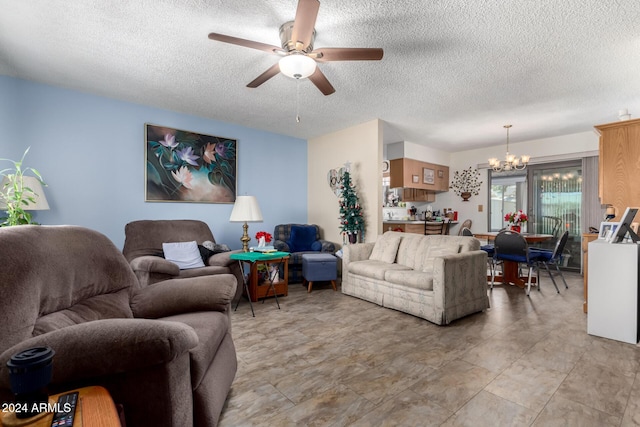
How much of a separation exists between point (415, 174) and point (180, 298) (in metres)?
5.52

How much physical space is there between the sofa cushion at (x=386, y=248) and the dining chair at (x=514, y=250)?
1.53 m

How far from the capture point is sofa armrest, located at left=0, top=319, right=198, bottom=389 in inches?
38.5

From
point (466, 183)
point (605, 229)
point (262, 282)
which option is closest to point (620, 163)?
point (605, 229)

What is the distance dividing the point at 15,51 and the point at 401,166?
561 cm

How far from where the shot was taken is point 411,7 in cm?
213

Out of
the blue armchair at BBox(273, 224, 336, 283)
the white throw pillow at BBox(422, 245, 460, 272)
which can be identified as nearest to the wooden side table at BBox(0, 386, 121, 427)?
the white throw pillow at BBox(422, 245, 460, 272)

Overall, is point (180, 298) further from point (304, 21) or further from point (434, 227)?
point (434, 227)

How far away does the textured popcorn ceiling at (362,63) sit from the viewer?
2.16m

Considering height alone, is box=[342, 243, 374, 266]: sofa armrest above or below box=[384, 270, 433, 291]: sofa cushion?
above

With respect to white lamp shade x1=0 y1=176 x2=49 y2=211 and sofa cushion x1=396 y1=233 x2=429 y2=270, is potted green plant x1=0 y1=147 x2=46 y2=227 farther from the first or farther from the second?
sofa cushion x1=396 y1=233 x2=429 y2=270

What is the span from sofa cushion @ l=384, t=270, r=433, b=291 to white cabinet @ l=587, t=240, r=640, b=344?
1.39 m

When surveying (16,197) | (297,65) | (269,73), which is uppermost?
(269,73)

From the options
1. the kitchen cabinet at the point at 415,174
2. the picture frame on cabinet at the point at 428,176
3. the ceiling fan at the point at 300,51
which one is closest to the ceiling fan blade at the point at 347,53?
the ceiling fan at the point at 300,51

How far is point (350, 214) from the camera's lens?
4734 mm
